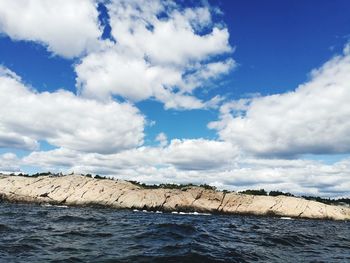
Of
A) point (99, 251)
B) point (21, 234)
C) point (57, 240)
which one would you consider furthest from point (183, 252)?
point (21, 234)

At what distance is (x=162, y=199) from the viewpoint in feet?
228

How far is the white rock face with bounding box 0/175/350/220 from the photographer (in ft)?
222

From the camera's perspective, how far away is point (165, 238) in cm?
2078

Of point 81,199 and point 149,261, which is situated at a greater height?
point 81,199

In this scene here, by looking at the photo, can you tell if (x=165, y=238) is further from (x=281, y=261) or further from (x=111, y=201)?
(x=111, y=201)

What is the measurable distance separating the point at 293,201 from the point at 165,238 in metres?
53.8

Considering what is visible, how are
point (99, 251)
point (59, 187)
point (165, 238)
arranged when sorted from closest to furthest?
point (99, 251), point (165, 238), point (59, 187)

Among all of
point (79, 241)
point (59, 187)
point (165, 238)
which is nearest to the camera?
point (79, 241)

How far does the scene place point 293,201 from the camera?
227 feet

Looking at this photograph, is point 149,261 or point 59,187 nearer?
point 149,261

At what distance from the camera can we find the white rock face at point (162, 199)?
2662 inches

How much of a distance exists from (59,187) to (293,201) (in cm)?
4485

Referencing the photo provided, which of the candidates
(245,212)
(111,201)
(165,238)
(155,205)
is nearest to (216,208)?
(245,212)

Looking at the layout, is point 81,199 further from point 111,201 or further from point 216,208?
point 216,208
